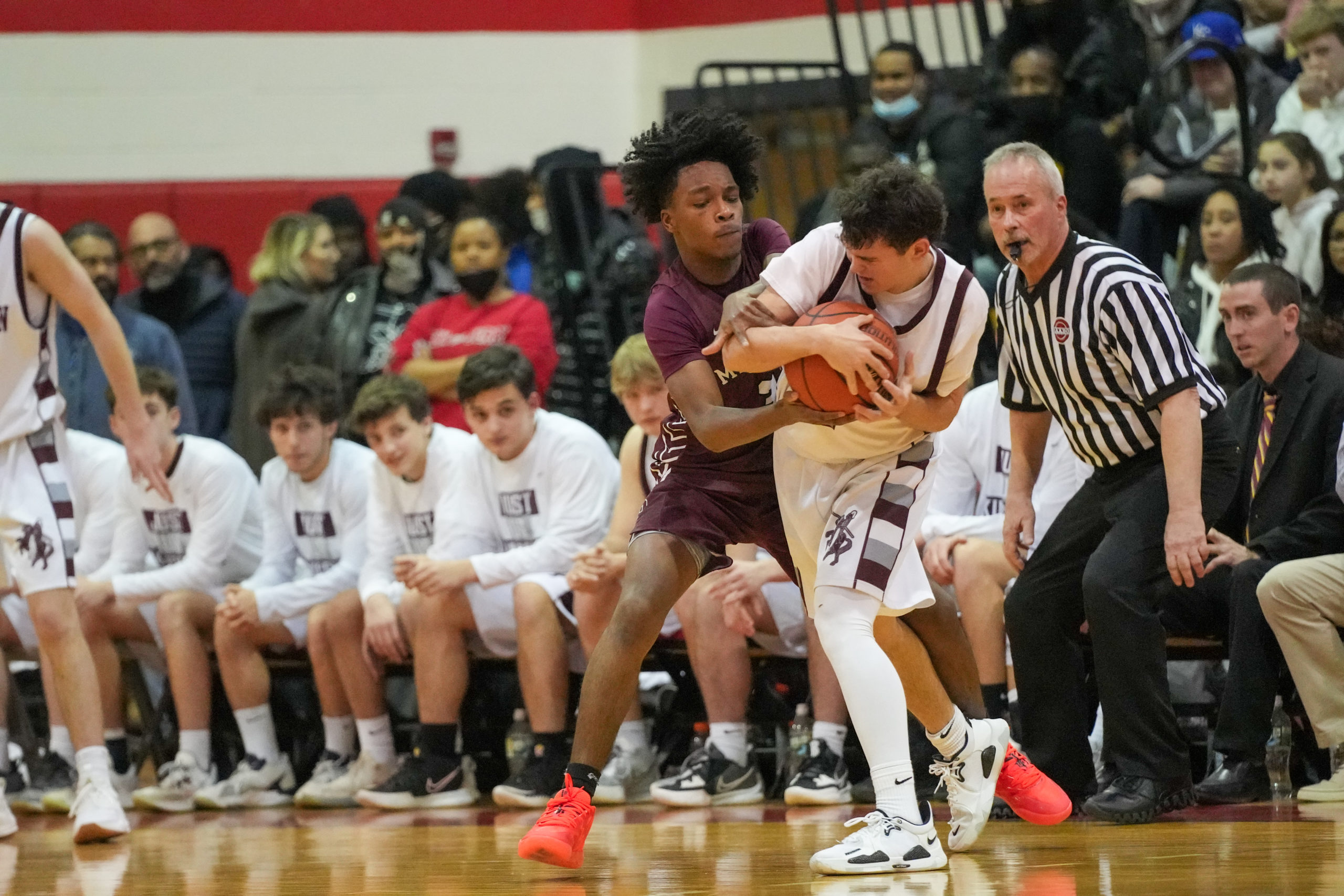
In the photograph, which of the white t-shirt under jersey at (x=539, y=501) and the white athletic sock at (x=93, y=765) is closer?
the white athletic sock at (x=93, y=765)

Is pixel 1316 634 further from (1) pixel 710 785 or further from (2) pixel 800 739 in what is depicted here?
(1) pixel 710 785

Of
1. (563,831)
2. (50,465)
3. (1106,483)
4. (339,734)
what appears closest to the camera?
(563,831)

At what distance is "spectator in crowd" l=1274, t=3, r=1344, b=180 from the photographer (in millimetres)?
6473

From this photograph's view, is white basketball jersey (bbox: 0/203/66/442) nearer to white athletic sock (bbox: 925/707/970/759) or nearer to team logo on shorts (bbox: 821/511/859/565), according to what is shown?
team logo on shorts (bbox: 821/511/859/565)

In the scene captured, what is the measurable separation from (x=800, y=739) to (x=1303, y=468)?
1691mm

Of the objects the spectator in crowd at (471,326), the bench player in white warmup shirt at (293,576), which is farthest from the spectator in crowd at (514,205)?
the bench player in white warmup shirt at (293,576)

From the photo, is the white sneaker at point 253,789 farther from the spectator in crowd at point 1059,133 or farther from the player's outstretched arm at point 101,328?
the spectator in crowd at point 1059,133

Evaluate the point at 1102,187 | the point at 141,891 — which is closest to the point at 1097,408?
the point at 141,891

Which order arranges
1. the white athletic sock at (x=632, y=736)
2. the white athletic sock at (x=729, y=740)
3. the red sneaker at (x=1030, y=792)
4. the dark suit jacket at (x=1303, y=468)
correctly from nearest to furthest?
the red sneaker at (x=1030, y=792) → the dark suit jacket at (x=1303, y=468) → the white athletic sock at (x=729, y=740) → the white athletic sock at (x=632, y=736)

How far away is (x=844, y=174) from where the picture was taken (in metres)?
6.55

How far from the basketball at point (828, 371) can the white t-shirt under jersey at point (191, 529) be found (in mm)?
3478

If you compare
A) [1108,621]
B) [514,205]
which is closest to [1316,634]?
[1108,621]

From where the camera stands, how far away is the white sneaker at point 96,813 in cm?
457

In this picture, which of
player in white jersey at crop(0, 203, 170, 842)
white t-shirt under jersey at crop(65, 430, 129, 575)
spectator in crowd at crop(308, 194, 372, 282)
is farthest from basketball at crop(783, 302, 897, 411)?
spectator in crowd at crop(308, 194, 372, 282)
